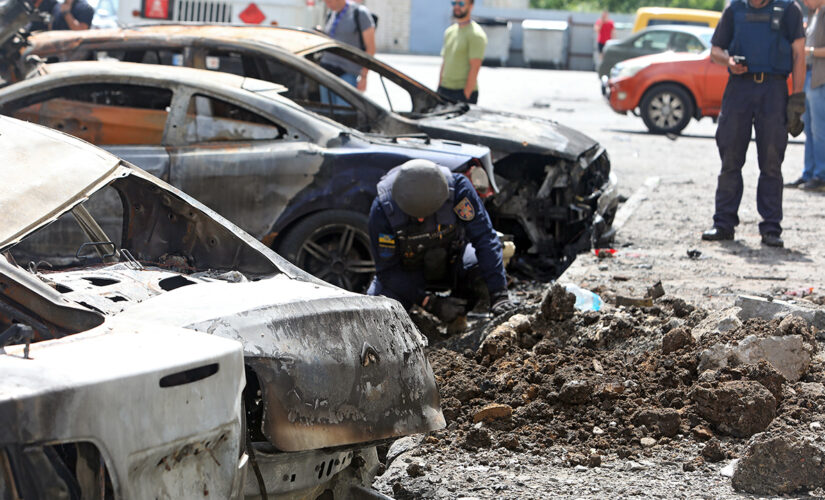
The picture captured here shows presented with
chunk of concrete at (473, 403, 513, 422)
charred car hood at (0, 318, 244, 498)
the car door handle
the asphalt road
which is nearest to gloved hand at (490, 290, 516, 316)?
chunk of concrete at (473, 403, 513, 422)

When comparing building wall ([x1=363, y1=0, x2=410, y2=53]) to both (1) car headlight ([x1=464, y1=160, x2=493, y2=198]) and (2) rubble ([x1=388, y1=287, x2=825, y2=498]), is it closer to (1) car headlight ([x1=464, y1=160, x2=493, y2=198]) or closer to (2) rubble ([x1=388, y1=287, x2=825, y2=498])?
(1) car headlight ([x1=464, y1=160, x2=493, y2=198])

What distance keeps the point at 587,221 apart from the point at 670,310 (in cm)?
191

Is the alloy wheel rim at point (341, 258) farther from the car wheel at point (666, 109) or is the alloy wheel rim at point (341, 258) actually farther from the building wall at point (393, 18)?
the building wall at point (393, 18)

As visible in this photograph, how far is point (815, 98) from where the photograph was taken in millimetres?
10414

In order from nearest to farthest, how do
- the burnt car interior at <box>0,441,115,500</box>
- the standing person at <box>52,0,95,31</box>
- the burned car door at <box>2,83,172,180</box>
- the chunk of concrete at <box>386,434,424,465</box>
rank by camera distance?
the burnt car interior at <box>0,441,115,500</box> < the chunk of concrete at <box>386,434,424,465</box> < the burned car door at <box>2,83,172,180</box> < the standing person at <box>52,0,95,31</box>

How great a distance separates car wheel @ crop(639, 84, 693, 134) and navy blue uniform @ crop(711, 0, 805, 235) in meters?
8.76

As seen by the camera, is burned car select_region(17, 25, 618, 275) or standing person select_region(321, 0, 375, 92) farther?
standing person select_region(321, 0, 375, 92)

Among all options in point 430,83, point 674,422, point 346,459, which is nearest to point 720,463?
point 674,422

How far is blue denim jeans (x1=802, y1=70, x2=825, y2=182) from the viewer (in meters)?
10.4

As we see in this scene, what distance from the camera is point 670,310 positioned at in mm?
6180

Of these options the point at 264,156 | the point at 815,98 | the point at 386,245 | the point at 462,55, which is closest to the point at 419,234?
the point at 386,245

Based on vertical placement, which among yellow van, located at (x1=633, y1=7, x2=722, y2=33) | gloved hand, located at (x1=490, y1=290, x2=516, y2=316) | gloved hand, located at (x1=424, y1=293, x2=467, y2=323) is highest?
yellow van, located at (x1=633, y1=7, x2=722, y2=33)

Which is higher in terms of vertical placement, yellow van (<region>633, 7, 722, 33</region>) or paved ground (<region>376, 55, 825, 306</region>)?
yellow van (<region>633, 7, 722, 33</region>)

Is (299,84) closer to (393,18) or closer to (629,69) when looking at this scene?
(629,69)
